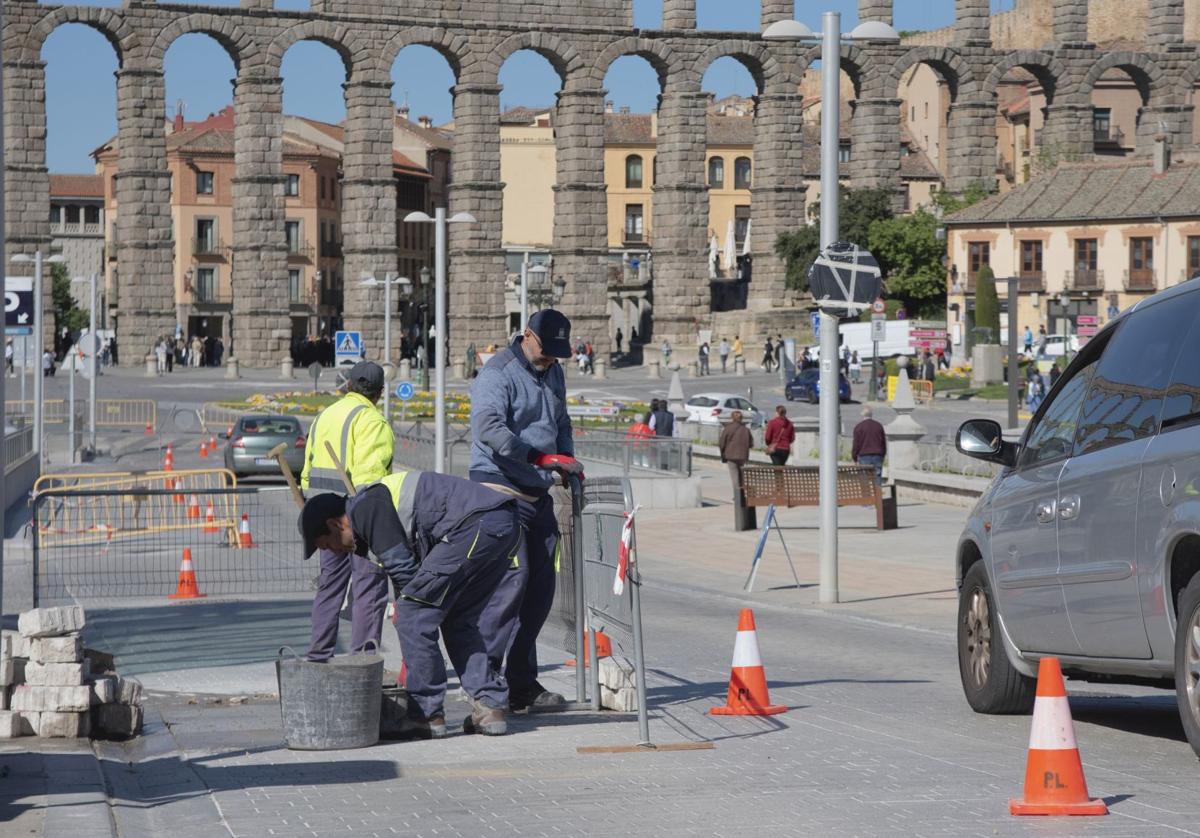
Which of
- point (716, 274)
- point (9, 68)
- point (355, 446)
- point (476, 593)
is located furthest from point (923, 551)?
point (716, 274)

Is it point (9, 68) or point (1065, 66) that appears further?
point (1065, 66)

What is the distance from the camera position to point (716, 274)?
378 feet

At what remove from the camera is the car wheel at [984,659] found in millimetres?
10602

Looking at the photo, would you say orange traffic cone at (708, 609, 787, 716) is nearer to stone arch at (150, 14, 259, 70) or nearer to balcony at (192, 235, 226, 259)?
stone arch at (150, 14, 259, 70)

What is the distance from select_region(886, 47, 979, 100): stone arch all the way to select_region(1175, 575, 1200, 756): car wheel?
77.1 m

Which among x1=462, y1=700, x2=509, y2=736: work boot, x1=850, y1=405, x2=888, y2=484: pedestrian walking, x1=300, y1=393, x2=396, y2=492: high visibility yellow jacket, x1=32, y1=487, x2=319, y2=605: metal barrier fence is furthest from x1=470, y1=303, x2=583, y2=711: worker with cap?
x1=850, y1=405, x2=888, y2=484: pedestrian walking

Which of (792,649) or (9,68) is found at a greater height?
(9,68)

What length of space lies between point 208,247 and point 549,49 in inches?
1227

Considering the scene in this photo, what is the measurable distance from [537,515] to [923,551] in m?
14.0

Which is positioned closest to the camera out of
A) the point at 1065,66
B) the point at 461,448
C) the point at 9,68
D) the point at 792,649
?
the point at 792,649

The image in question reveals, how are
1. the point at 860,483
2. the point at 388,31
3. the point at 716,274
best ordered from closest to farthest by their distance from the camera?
the point at 860,483 < the point at 388,31 < the point at 716,274

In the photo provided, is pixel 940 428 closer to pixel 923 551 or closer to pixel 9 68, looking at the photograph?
pixel 923 551

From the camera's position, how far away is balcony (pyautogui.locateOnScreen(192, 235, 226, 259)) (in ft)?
346

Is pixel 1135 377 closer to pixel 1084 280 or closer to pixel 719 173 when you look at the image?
pixel 1084 280
